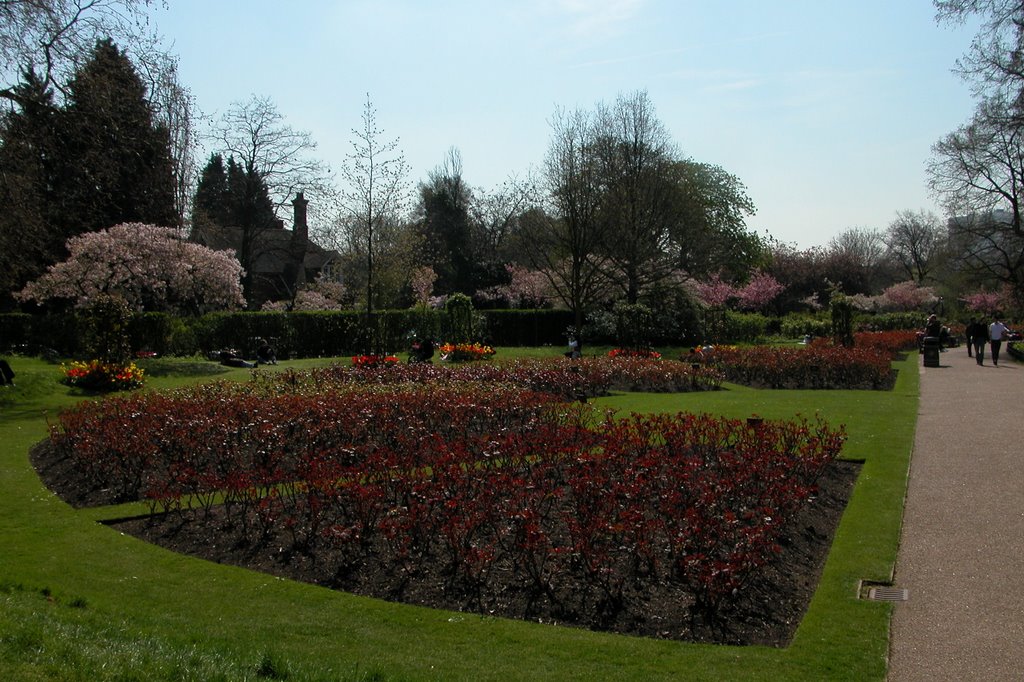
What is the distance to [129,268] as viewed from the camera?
28.8 m

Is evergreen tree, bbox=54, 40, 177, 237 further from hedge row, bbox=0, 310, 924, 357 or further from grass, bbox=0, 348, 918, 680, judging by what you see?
grass, bbox=0, 348, 918, 680

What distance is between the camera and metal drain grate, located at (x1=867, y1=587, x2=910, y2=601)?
5.56m

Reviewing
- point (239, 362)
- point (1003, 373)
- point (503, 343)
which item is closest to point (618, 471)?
point (239, 362)

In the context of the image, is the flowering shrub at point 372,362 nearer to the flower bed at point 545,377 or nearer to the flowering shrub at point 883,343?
the flower bed at point 545,377

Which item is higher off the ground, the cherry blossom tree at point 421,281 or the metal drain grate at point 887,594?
the cherry blossom tree at point 421,281

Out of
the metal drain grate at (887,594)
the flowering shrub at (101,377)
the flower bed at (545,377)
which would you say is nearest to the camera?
the metal drain grate at (887,594)

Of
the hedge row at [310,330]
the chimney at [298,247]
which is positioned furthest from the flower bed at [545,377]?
the chimney at [298,247]

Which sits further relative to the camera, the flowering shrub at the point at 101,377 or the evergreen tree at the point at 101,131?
the flowering shrub at the point at 101,377

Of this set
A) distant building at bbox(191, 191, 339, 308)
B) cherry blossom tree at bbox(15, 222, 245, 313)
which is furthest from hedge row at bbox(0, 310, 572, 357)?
distant building at bbox(191, 191, 339, 308)

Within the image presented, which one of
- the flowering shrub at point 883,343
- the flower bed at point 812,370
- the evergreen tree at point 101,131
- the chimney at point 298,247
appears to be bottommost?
the flower bed at point 812,370

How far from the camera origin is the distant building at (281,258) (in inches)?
1991

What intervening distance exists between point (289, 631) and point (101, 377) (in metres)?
13.6

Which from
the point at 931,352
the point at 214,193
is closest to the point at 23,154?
the point at 931,352

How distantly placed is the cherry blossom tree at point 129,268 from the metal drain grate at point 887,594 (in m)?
25.3
